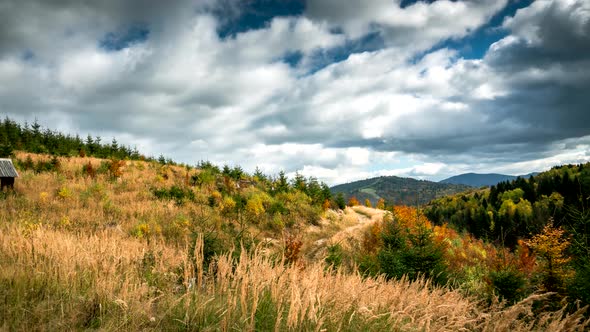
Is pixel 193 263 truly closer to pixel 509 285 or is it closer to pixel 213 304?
pixel 213 304

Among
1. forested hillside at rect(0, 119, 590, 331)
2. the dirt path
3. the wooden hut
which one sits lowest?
the dirt path

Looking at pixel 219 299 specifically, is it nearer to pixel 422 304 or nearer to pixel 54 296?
pixel 54 296

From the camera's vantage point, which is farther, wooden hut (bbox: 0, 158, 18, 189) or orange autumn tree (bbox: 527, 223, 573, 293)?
wooden hut (bbox: 0, 158, 18, 189)

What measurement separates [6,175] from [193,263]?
1586 centimetres

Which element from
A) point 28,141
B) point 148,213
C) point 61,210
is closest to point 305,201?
point 148,213

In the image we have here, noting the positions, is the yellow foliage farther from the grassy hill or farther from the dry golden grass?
the dry golden grass

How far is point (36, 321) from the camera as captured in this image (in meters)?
3.24

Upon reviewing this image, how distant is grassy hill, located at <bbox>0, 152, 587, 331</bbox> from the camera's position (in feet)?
10.7

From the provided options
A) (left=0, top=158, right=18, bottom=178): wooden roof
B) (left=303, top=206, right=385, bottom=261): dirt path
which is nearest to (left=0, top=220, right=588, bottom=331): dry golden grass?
(left=303, top=206, right=385, bottom=261): dirt path

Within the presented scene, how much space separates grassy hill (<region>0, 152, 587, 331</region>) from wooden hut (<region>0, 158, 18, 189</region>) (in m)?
0.62

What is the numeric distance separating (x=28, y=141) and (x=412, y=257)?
118 ft

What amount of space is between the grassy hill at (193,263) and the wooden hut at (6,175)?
2.04 ft

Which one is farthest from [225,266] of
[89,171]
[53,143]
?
[53,143]

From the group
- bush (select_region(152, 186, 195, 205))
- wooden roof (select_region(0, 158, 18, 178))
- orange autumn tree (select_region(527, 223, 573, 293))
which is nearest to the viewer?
orange autumn tree (select_region(527, 223, 573, 293))
